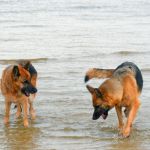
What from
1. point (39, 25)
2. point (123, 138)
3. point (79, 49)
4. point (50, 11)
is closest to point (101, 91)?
point (123, 138)

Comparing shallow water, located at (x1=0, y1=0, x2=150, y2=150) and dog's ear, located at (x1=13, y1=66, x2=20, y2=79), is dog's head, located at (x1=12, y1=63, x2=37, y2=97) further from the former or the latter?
shallow water, located at (x1=0, y1=0, x2=150, y2=150)

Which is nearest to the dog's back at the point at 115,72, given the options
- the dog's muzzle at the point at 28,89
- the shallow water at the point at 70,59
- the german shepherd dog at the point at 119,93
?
the german shepherd dog at the point at 119,93

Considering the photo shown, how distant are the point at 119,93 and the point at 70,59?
8415 mm

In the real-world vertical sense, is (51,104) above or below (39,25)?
below

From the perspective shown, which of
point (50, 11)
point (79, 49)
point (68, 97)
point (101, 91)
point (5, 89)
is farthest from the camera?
point (50, 11)

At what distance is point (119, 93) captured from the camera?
8.52m

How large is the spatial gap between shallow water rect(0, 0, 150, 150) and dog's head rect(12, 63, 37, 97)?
702mm

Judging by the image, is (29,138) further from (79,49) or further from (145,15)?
(145,15)

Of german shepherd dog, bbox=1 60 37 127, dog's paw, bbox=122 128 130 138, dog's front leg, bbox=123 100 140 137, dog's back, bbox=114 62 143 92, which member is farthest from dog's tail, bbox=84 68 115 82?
dog's paw, bbox=122 128 130 138

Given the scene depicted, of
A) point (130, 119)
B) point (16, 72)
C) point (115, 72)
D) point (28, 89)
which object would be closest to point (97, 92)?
point (130, 119)

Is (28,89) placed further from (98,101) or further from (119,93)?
(119,93)

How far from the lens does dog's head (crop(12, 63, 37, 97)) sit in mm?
9320

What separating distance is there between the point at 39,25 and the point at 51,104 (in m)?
16.3

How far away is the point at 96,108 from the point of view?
8.55 metres
